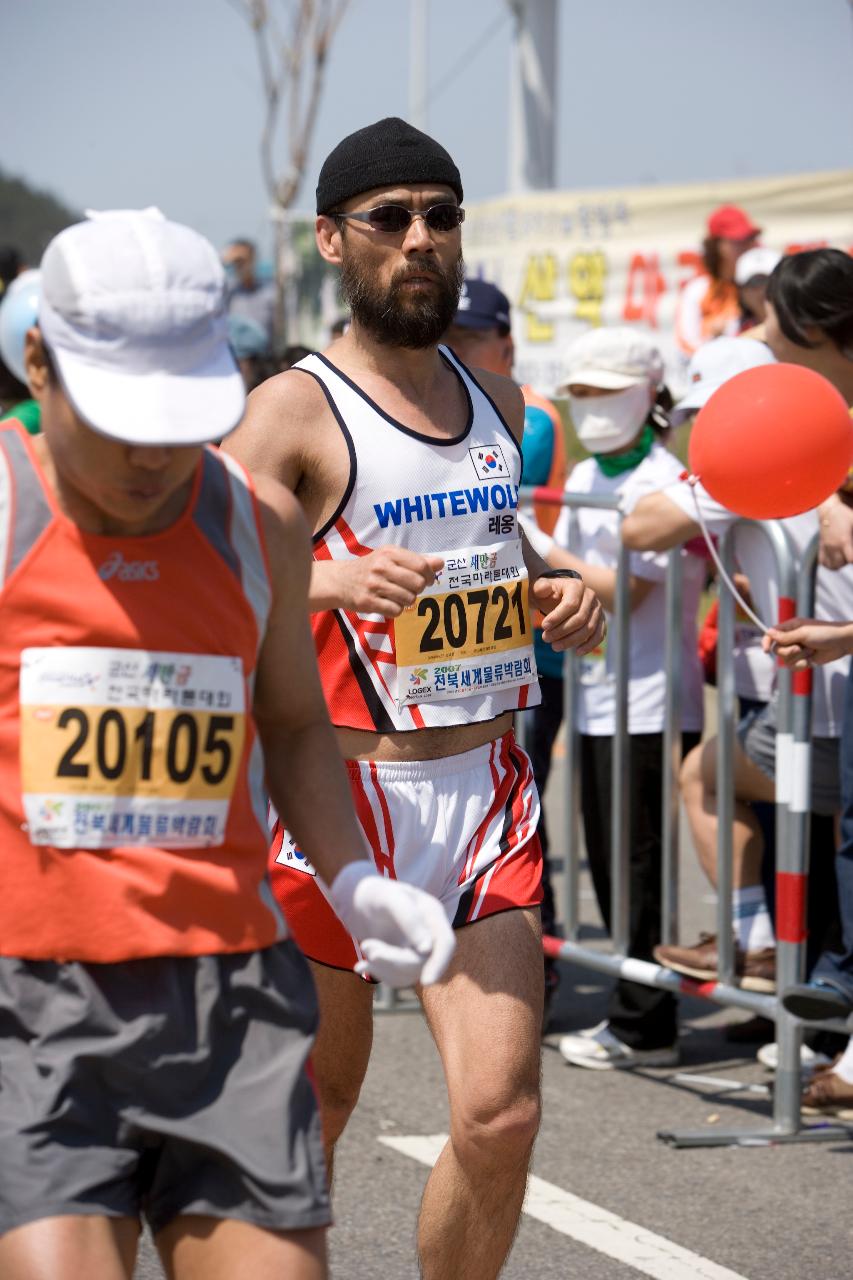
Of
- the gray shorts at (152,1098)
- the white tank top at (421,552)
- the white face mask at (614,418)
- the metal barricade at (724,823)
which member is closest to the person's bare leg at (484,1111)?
the white tank top at (421,552)

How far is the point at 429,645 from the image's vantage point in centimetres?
371

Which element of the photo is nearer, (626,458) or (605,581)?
(605,581)

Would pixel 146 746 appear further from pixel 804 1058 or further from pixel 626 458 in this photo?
pixel 626 458

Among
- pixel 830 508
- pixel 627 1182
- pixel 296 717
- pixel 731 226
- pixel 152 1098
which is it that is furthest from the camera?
pixel 731 226

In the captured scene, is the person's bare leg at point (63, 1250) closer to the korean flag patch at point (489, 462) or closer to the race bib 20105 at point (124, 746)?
the race bib 20105 at point (124, 746)

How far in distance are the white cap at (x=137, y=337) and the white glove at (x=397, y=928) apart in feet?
2.03

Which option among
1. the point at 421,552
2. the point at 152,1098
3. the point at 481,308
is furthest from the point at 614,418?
the point at 152,1098

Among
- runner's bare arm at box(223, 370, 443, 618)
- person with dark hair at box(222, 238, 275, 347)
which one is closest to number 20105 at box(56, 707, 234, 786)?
runner's bare arm at box(223, 370, 443, 618)

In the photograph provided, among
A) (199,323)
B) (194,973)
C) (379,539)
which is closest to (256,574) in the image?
(199,323)

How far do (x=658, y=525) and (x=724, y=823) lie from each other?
0.86 metres

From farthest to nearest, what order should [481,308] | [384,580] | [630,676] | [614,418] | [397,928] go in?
1. [481,308]
2. [614,418]
3. [630,676]
4. [384,580]
5. [397,928]

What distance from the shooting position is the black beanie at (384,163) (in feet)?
12.4

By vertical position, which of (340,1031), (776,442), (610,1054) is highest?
(776,442)

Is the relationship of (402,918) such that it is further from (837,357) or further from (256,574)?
(837,357)
